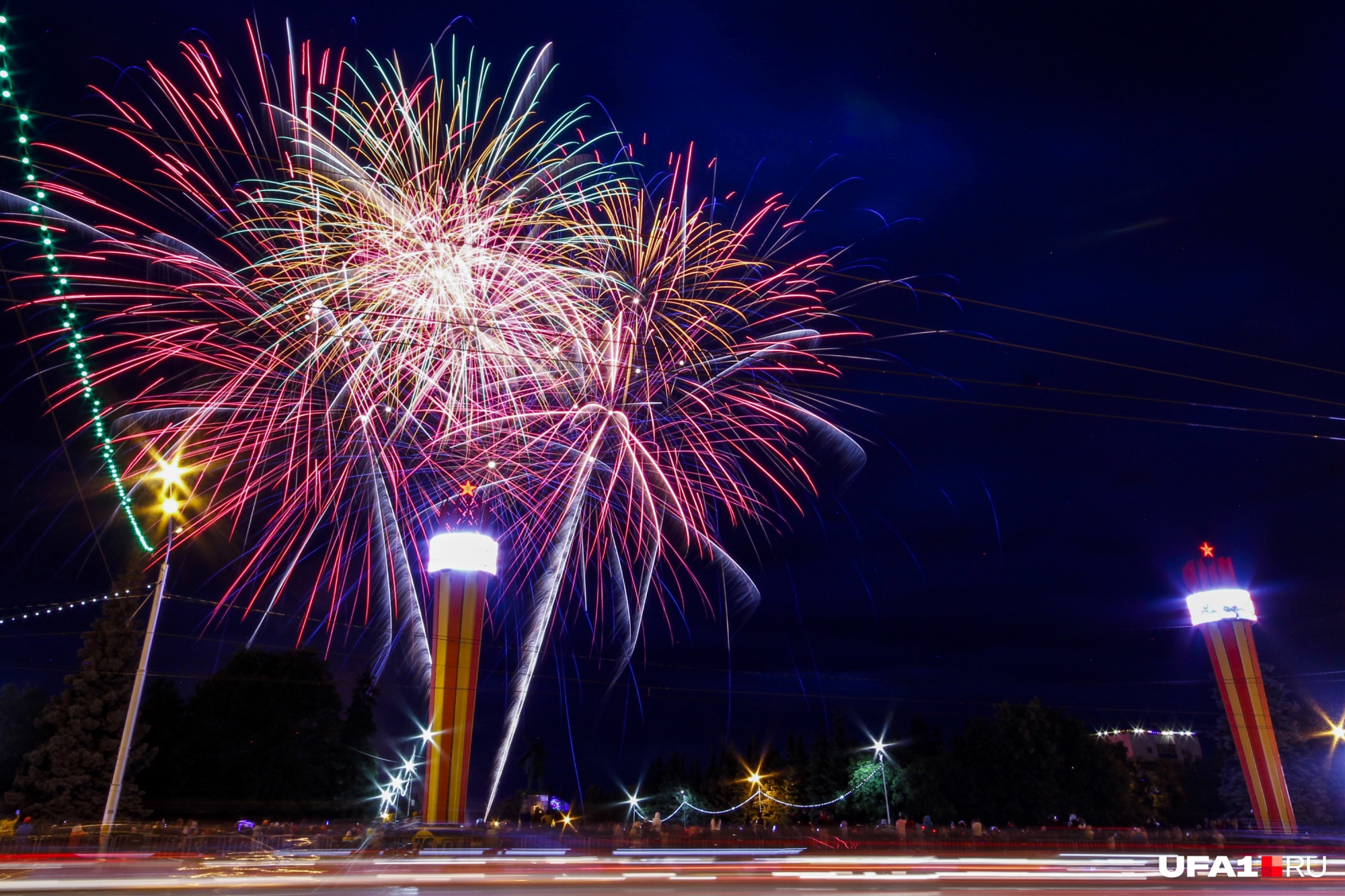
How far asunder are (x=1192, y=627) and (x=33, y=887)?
A: 58.3 m

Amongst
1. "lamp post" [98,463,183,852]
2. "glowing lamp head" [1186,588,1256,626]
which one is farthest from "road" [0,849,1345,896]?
Result: "glowing lamp head" [1186,588,1256,626]

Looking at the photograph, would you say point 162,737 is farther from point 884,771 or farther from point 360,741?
point 884,771

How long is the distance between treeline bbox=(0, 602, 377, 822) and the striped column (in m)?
5.92

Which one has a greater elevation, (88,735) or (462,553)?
(462,553)

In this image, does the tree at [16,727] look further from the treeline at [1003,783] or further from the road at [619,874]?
the treeline at [1003,783]

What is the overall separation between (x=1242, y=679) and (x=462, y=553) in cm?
4444

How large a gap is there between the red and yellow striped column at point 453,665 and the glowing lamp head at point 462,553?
32 millimetres

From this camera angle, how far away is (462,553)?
1703 inches

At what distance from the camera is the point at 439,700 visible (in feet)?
133

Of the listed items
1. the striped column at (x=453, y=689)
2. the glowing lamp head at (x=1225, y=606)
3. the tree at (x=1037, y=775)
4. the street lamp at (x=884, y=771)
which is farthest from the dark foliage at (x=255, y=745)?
the glowing lamp head at (x=1225, y=606)

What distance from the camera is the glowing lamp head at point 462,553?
43094 mm

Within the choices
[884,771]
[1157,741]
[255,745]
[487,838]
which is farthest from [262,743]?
[1157,741]

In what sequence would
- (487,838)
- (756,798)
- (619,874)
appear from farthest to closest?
(756,798), (487,838), (619,874)

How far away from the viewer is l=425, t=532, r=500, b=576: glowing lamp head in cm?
4309
